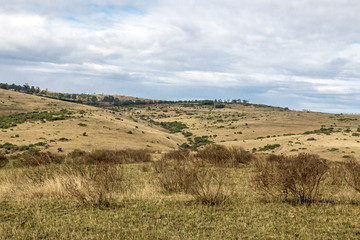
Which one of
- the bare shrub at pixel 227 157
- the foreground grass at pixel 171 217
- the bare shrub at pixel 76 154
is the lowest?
the bare shrub at pixel 76 154

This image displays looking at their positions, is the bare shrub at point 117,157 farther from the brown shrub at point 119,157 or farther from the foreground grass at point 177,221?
the foreground grass at point 177,221

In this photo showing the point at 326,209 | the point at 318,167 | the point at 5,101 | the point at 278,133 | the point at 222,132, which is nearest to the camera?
the point at 326,209

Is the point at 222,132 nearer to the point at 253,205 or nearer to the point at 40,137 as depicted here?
the point at 40,137

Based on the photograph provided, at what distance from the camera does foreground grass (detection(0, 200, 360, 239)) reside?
18.4 ft

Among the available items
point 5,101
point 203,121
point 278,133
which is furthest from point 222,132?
point 5,101

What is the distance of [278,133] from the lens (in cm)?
7231

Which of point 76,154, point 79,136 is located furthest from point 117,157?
point 79,136

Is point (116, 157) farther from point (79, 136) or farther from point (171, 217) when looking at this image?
point (79, 136)

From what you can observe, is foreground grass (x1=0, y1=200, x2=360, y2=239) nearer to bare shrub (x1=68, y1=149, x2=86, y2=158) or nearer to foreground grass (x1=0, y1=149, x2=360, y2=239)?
foreground grass (x1=0, y1=149, x2=360, y2=239)

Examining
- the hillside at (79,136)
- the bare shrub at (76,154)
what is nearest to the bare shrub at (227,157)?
the bare shrub at (76,154)

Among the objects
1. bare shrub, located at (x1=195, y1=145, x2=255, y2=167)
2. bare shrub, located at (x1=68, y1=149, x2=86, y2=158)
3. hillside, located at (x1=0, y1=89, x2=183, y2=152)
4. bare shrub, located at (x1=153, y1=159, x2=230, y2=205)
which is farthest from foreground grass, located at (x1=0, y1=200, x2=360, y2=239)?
hillside, located at (x1=0, y1=89, x2=183, y2=152)

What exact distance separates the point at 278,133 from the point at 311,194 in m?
68.0

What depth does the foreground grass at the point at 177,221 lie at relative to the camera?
559 cm

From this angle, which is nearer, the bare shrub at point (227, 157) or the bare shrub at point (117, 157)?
the bare shrub at point (227, 157)
